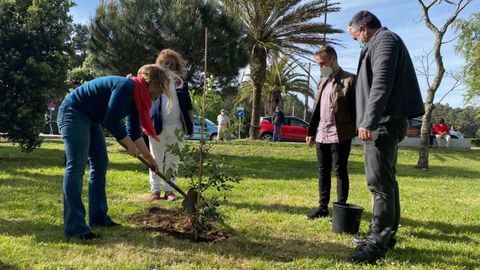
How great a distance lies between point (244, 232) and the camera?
4309 mm

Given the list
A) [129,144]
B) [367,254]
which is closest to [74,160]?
[129,144]

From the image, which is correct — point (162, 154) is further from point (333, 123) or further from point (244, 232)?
point (333, 123)

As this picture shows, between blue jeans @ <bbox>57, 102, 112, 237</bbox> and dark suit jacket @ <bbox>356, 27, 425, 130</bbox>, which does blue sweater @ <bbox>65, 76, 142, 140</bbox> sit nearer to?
blue jeans @ <bbox>57, 102, 112, 237</bbox>

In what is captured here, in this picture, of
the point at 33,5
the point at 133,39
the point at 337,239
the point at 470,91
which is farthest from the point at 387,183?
the point at 470,91

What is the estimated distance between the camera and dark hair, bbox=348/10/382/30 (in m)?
3.71

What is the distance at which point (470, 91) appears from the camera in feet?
89.1

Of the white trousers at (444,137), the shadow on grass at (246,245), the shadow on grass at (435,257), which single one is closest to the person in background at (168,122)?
the shadow on grass at (246,245)

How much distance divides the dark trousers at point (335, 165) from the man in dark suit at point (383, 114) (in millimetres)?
1152

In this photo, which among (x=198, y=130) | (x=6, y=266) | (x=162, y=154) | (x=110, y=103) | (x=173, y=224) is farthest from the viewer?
(x=198, y=130)

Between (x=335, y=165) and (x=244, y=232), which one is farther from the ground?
(x=335, y=165)

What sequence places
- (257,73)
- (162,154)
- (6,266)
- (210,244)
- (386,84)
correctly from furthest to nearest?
(257,73) → (162,154) → (210,244) → (386,84) → (6,266)

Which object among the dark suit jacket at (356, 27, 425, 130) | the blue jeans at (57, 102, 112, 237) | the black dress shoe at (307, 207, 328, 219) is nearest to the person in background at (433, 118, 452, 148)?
the black dress shoe at (307, 207, 328, 219)

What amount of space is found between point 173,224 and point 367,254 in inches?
71.0

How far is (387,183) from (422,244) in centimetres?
90
